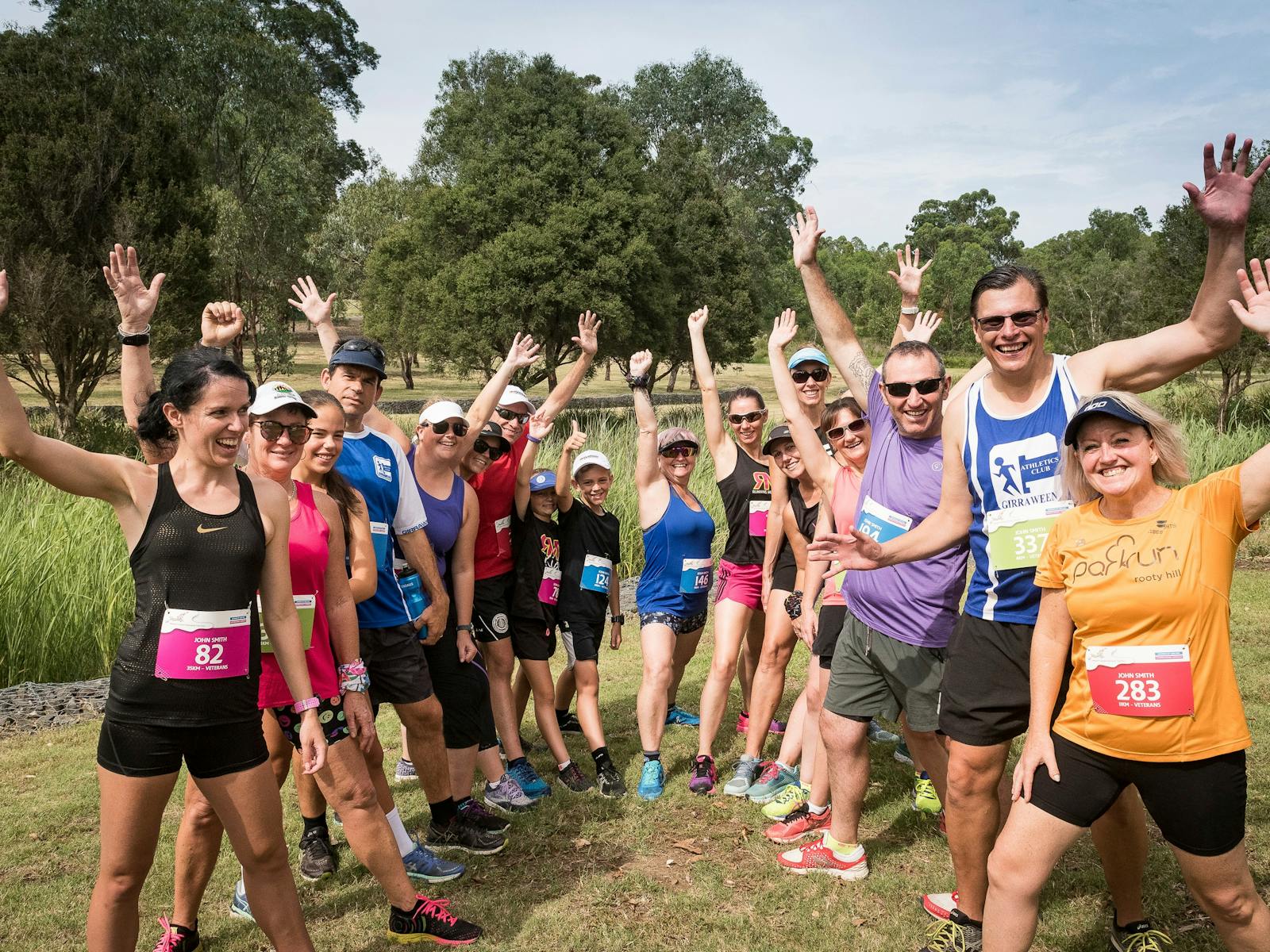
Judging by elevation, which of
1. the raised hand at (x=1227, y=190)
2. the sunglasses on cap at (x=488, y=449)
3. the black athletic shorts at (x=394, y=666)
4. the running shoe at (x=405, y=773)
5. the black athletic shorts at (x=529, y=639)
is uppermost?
the raised hand at (x=1227, y=190)

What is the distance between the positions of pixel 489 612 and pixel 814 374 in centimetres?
231

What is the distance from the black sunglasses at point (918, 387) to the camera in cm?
397

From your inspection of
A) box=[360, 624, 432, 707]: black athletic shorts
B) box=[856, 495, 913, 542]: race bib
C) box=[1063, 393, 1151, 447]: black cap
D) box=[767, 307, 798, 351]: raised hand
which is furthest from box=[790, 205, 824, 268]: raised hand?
box=[360, 624, 432, 707]: black athletic shorts

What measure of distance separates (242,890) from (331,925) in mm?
415

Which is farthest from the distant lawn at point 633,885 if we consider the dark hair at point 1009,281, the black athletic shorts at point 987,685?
the dark hair at point 1009,281

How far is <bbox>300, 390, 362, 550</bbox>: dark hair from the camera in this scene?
12.9 feet

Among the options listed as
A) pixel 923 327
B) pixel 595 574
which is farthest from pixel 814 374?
pixel 595 574

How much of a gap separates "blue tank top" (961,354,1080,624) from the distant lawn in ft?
4.77

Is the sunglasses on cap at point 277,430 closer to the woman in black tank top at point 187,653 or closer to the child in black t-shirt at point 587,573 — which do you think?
the woman in black tank top at point 187,653

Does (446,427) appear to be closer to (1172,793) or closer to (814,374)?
(814,374)

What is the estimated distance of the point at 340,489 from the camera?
397 cm

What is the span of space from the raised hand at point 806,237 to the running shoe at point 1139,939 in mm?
3131

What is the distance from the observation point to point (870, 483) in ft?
13.9

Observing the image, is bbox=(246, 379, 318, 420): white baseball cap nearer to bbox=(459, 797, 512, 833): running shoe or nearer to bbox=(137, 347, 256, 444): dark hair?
bbox=(137, 347, 256, 444): dark hair
